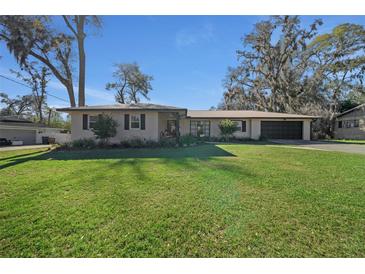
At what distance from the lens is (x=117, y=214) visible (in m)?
2.96

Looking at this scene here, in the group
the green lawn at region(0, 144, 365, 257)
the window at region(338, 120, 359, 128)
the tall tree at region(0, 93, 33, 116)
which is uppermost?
the tall tree at region(0, 93, 33, 116)

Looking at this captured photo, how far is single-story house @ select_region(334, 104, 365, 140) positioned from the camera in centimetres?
2068

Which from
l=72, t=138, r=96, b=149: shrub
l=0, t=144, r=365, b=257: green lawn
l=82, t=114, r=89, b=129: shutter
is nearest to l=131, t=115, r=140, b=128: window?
l=72, t=138, r=96, b=149: shrub

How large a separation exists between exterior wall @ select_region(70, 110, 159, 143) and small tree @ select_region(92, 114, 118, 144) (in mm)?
760

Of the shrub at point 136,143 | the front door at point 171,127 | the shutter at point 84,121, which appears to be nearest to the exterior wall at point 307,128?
the front door at point 171,127

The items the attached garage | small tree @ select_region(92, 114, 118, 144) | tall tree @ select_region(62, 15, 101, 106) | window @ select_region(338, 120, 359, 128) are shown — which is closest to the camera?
small tree @ select_region(92, 114, 118, 144)

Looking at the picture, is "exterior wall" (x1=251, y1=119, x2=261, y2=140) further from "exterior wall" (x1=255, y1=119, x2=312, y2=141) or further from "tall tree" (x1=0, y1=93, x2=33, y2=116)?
"tall tree" (x1=0, y1=93, x2=33, y2=116)

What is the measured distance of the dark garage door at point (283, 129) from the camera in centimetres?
1758

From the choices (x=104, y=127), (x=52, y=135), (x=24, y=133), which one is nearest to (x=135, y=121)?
(x=104, y=127)

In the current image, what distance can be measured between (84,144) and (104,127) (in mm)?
1756
